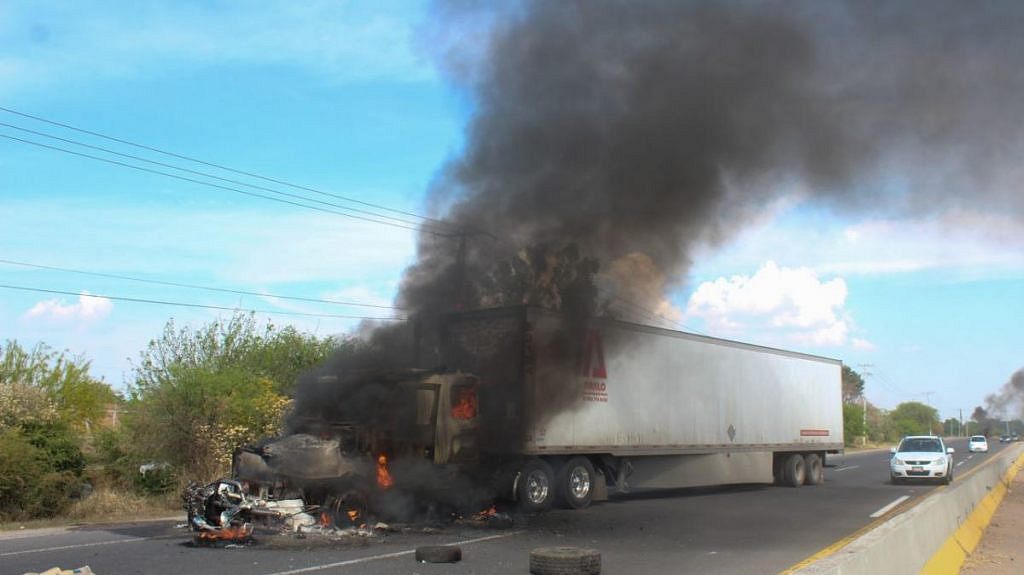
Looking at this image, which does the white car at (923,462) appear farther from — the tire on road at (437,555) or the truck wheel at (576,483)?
the tire on road at (437,555)

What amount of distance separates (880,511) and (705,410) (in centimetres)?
400

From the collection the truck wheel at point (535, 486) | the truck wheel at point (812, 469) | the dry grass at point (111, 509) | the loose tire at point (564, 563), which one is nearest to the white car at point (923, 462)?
the truck wheel at point (812, 469)

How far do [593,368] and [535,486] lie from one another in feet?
8.05

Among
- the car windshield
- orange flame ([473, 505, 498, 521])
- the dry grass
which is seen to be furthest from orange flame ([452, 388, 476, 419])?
the car windshield

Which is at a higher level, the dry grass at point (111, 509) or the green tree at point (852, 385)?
the green tree at point (852, 385)

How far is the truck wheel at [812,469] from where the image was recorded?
22125 millimetres

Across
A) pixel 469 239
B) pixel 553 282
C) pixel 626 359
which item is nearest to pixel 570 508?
pixel 626 359

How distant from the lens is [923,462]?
22328mm

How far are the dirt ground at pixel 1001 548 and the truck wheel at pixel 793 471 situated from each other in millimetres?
4917

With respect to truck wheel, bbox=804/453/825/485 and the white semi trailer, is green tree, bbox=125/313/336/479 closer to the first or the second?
the white semi trailer

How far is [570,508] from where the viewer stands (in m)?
14.9

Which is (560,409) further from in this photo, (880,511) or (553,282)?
(880,511)

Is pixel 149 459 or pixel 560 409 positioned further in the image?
pixel 149 459

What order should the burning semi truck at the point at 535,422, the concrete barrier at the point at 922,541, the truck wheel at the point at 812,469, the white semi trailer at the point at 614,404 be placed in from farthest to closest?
the truck wheel at the point at 812,469
the white semi trailer at the point at 614,404
the burning semi truck at the point at 535,422
the concrete barrier at the point at 922,541
